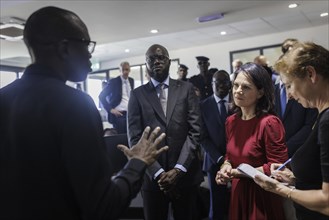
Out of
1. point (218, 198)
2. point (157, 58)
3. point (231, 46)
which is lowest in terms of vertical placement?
point (218, 198)

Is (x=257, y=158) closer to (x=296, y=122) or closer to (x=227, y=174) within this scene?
(x=227, y=174)

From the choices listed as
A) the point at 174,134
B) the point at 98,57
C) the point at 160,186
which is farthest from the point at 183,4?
the point at 98,57

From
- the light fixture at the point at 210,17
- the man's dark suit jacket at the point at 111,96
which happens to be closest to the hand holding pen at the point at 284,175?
the man's dark suit jacket at the point at 111,96

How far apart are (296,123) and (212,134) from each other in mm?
675

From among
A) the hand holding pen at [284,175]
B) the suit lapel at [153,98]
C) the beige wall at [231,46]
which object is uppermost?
the beige wall at [231,46]

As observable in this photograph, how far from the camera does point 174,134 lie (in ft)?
7.21

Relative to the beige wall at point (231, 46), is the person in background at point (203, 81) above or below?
below

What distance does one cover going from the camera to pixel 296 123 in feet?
8.46

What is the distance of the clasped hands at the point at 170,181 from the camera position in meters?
2.06

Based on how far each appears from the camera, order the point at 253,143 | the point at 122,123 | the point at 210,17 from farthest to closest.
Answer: the point at 210,17, the point at 122,123, the point at 253,143

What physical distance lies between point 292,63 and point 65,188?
92 cm

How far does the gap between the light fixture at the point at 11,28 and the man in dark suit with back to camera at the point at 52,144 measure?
14.4 feet

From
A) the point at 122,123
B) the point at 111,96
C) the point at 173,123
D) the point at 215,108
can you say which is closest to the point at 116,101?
the point at 111,96

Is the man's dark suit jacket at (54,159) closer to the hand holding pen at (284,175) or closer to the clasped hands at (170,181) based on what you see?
the hand holding pen at (284,175)
